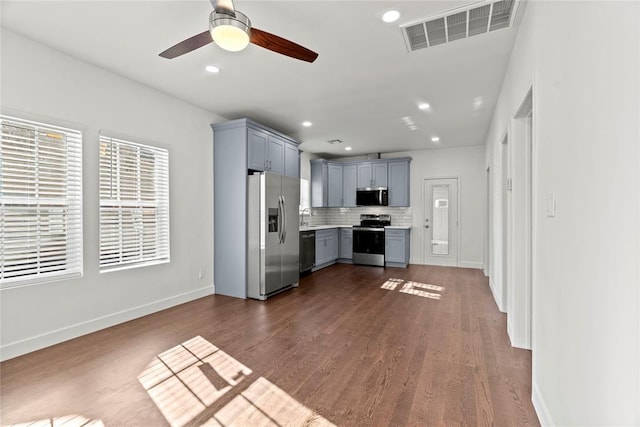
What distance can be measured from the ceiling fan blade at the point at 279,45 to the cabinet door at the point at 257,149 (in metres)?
2.42

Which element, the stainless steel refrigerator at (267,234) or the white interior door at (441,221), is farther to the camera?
the white interior door at (441,221)

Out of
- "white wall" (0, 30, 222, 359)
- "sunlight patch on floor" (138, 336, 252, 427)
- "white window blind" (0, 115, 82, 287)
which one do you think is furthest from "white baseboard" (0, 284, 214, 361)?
"sunlight patch on floor" (138, 336, 252, 427)

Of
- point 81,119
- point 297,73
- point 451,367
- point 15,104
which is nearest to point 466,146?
point 297,73

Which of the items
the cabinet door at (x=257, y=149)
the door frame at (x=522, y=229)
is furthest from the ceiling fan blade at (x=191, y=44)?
the door frame at (x=522, y=229)

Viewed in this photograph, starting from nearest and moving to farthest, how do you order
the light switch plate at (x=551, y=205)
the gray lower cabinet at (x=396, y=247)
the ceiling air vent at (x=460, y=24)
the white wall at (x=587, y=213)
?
the white wall at (x=587, y=213), the light switch plate at (x=551, y=205), the ceiling air vent at (x=460, y=24), the gray lower cabinet at (x=396, y=247)

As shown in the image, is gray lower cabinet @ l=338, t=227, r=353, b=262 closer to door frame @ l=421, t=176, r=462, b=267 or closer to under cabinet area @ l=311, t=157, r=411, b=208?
under cabinet area @ l=311, t=157, r=411, b=208

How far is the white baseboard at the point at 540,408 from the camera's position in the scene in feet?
5.62

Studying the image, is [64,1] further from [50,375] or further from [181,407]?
[181,407]

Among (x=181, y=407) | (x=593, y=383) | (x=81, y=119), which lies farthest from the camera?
(x=81, y=119)

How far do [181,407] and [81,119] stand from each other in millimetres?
2959

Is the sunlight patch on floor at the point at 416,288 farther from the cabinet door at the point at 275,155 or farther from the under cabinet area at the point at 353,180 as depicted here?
the cabinet door at the point at 275,155

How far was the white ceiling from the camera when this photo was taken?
7.78 ft

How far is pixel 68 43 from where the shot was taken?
2838 mm

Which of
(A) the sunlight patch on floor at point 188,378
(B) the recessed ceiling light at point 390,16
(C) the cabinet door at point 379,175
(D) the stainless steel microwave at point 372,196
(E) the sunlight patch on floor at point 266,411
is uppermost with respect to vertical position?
(B) the recessed ceiling light at point 390,16
